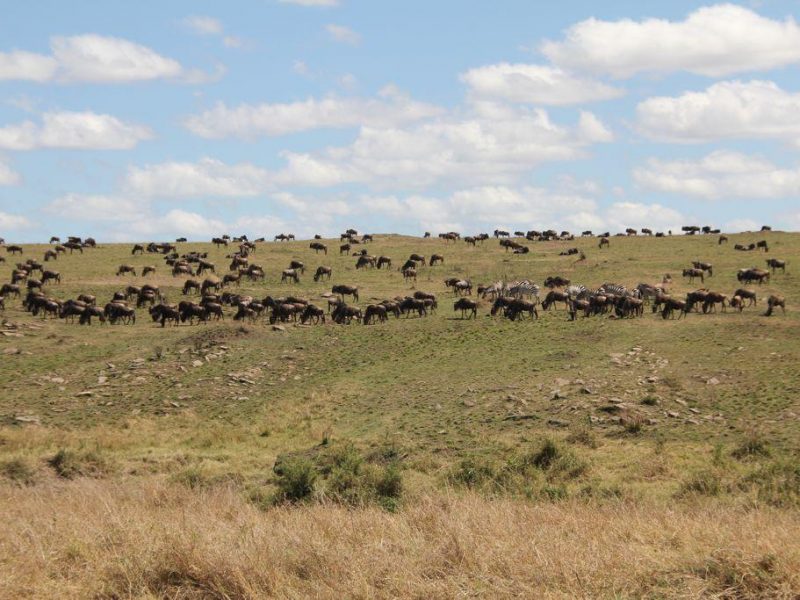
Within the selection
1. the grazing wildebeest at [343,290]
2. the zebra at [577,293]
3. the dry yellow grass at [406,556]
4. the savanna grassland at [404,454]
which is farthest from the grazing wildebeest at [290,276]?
the dry yellow grass at [406,556]

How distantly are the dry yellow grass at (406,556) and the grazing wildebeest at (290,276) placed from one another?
50431 millimetres

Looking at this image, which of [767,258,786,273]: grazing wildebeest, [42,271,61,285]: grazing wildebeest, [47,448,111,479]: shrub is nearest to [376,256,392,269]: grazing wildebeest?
[42,271,61,285]: grazing wildebeest

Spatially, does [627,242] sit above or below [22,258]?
above

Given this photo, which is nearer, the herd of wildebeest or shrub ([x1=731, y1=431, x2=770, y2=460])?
shrub ([x1=731, y1=431, x2=770, y2=460])

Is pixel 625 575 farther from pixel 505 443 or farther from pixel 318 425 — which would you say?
pixel 318 425

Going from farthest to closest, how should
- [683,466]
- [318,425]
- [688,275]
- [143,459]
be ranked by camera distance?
[688,275] → [318,425] → [143,459] → [683,466]

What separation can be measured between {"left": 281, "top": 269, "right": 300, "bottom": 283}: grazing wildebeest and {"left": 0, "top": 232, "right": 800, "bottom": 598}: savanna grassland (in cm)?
304

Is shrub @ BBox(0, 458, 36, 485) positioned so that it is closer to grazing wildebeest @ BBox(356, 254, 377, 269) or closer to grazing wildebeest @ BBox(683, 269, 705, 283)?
grazing wildebeest @ BBox(683, 269, 705, 283)

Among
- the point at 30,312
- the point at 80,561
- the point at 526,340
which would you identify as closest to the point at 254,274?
the point at 30,312

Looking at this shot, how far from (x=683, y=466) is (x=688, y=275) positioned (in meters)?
38.8

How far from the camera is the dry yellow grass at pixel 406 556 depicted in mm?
7660

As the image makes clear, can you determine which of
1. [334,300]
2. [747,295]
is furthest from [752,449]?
[334,300]

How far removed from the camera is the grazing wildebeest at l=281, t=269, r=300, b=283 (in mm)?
60325

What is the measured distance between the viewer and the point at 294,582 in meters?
8.08
